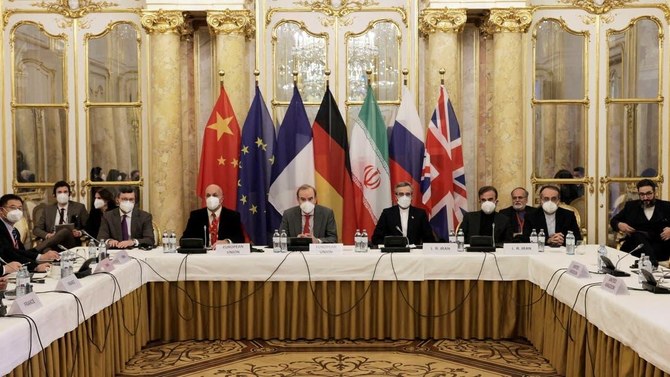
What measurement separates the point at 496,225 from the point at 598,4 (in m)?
3.38

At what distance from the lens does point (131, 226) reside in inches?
284

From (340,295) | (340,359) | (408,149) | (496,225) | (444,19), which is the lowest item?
(340,359)

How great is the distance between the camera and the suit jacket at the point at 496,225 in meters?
7.10

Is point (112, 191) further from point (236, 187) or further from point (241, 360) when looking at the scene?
point (241, 360)

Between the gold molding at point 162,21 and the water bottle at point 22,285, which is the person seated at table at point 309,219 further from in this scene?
the water bottle at point 22,285

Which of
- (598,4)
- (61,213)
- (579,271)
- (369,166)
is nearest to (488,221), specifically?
(369,166)

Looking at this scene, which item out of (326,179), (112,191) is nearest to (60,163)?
(112,191)

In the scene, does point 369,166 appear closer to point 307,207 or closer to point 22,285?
point 307,207

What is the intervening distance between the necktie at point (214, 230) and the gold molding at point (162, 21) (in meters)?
2.57

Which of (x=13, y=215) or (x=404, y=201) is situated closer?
(x=13, y=215)

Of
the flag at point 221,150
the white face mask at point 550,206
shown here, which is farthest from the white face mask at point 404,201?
the flag at point 221,150

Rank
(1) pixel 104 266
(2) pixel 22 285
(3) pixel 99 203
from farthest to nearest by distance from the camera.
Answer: (3) pixel 99 203
(1) pixel 104 266
(2) pixel 22 285

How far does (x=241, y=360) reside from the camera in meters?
5.56

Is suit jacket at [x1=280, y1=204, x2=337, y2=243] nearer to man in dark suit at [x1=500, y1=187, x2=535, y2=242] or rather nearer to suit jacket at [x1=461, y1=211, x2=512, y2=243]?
suit jacket at [x1=461, y1=211, x2=512, y2=243]
